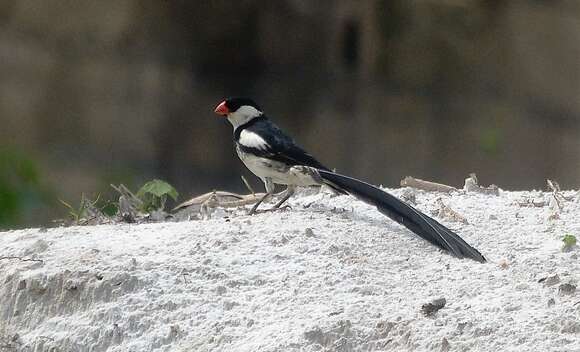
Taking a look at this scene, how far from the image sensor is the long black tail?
11.7 ft

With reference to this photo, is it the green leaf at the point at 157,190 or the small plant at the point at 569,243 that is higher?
the small plant at the point at 569,243

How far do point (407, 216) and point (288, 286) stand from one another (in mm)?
632

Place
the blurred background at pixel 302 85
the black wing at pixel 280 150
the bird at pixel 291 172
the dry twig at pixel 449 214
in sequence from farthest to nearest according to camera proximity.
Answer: the blurred background at pixel 302 85 → the black wing at pixel 280 150 → the dry twig at pixel 449 214 → the bird at pixel 291 172

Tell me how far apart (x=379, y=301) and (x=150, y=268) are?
0.65 m

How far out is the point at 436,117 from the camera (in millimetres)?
8125

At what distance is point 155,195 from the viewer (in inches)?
178

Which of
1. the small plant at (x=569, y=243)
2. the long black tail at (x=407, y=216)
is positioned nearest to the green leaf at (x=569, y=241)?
the small plant at (x=569, y=243)

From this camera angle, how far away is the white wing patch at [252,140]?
4520 mm

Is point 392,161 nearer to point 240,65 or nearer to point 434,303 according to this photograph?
point 240,65

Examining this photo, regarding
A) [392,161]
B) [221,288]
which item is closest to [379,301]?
[221,288]

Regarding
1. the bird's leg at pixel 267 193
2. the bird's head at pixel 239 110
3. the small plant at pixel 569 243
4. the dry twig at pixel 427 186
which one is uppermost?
the bird's head at pixel 239 110

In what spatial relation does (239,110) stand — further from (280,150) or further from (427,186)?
(427,186)

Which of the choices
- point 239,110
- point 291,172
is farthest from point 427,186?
point 239,110

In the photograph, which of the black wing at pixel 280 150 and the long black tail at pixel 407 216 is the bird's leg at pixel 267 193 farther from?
the long black tail at pixel 407 216
